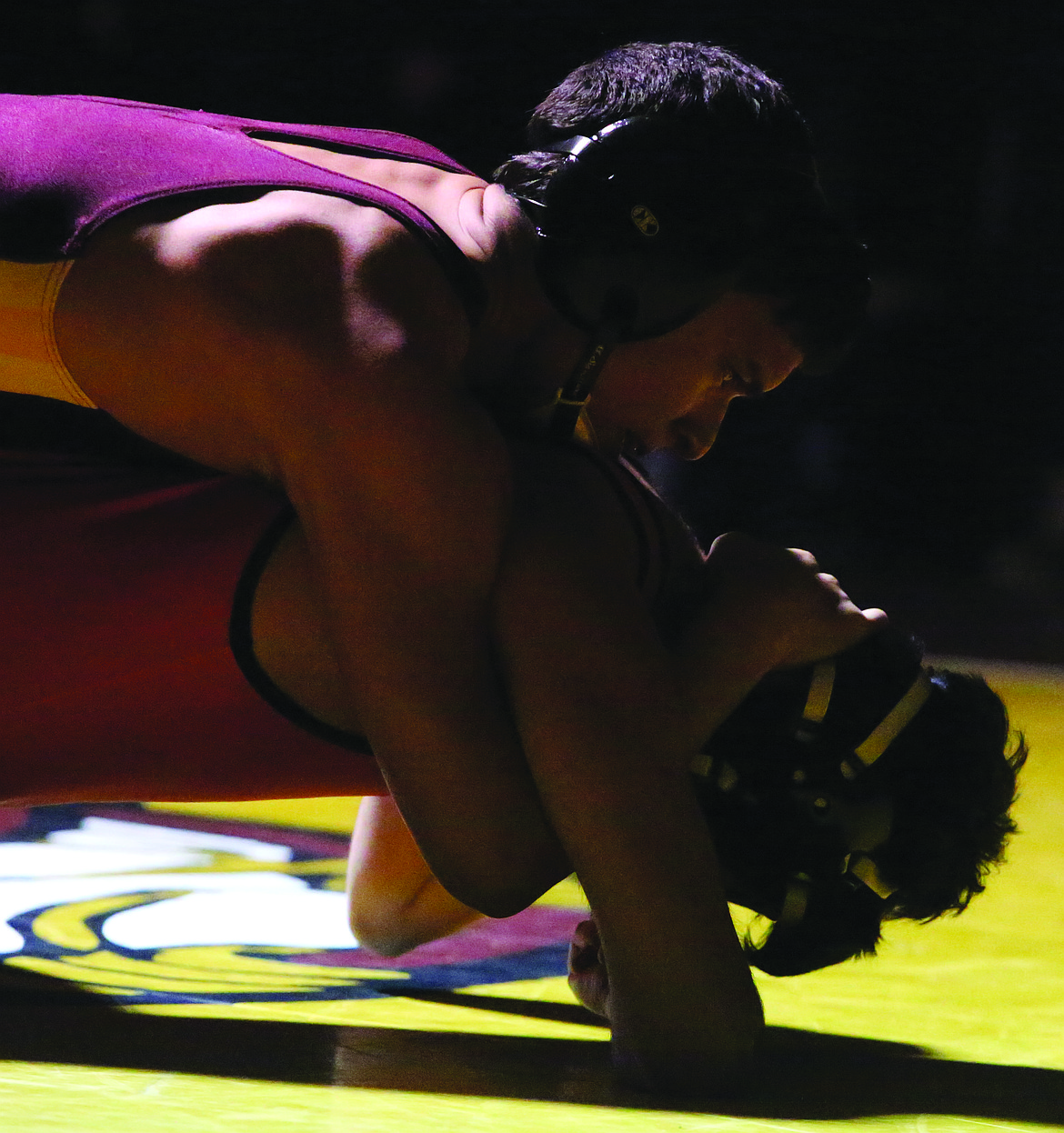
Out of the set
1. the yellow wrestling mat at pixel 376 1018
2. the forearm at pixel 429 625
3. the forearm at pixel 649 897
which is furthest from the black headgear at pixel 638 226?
the yellow wrestling mat at pixel 376 1018

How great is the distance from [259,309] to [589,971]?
25.2 inches

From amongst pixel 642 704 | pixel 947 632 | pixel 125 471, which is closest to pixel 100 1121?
pixel 642 704

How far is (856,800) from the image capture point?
1.40 metres

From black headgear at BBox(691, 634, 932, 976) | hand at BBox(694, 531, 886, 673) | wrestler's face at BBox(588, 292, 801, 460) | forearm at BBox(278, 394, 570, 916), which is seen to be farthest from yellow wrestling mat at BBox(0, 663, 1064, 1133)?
wrestler's face at BBox(588, 292, 801, 460)

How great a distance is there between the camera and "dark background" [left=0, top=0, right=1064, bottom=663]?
15.1ft

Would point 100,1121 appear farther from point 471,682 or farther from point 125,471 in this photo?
point 125,471

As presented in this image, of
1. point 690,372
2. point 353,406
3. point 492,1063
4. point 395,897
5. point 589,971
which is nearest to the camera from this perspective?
point 353,406

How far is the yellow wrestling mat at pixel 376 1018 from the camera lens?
103 centimetres

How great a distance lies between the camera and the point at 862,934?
1430 mm

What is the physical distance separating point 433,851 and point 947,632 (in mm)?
3774

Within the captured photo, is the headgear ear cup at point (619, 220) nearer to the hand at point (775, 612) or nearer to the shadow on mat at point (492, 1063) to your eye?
the hand at point (775, 612)

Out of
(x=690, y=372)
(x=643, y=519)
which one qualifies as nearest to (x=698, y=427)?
(x=690, y=372)

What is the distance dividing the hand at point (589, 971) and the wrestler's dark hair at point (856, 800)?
14 cm

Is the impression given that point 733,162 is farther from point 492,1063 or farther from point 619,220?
point 492,1063
